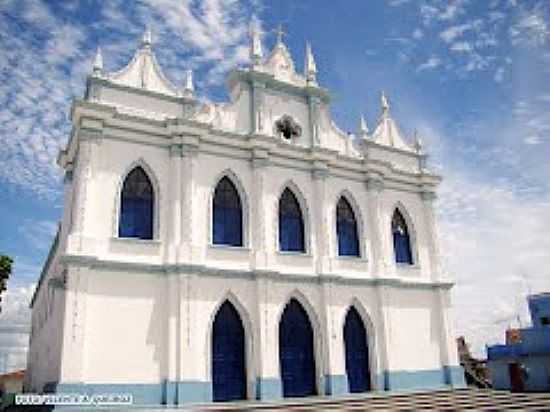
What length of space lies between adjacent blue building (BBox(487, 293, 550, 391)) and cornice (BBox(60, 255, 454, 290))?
675 cm

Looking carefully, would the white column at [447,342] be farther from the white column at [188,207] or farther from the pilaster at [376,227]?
the white column at [188,207]

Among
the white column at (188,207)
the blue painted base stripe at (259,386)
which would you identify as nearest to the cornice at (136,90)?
the white column at (188,207)

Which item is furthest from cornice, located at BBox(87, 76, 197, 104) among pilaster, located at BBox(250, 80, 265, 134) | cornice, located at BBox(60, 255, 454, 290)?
cornice, located at BBox(60, 255, 454, 290)

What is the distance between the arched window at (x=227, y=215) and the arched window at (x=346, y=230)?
436 cm

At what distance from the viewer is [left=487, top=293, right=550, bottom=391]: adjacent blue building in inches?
887

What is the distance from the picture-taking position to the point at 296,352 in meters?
17.4

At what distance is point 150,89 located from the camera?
1727 cm

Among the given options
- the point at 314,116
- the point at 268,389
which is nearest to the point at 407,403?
the point at 268,389

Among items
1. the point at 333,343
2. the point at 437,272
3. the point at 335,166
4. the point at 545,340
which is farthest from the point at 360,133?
the point at 545,340

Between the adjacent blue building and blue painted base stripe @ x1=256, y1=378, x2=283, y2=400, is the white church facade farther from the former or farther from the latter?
the adjacent blue building

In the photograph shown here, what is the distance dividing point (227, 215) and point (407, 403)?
8564 millimetres

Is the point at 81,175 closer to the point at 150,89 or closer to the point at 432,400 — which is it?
the point at 150,89

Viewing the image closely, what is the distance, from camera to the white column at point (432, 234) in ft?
70.2

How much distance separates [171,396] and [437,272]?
12.4 metres
